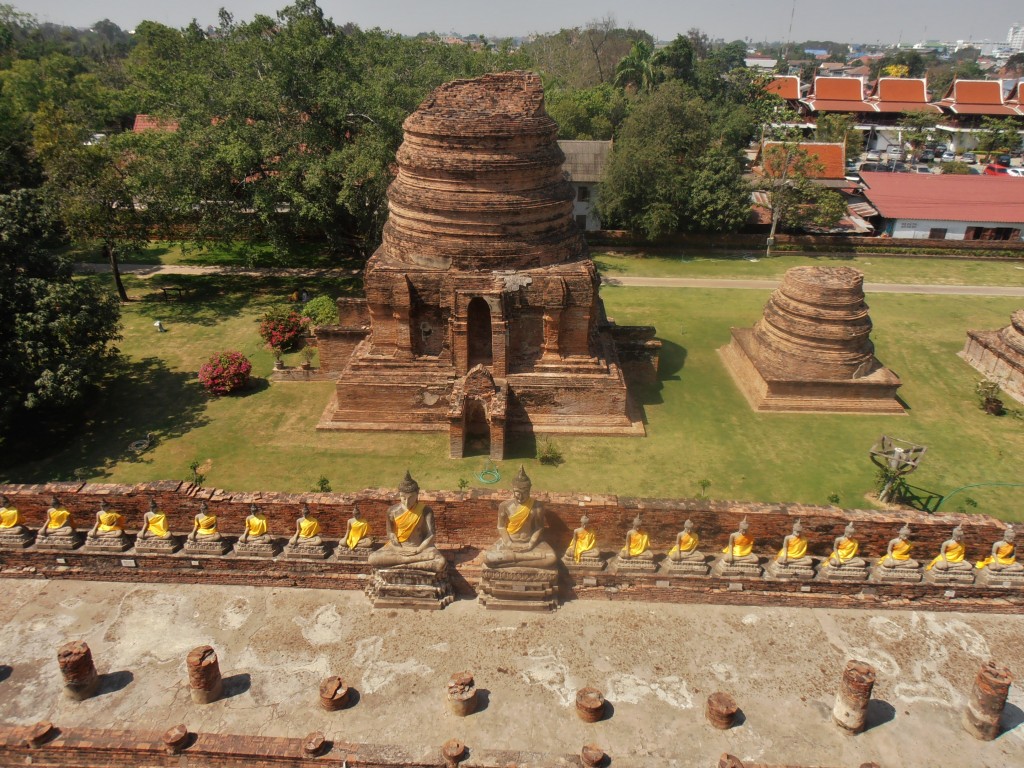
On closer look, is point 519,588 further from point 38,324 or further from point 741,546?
point 38,324

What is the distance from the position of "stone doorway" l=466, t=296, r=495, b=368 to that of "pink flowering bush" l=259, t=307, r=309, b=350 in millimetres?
7905

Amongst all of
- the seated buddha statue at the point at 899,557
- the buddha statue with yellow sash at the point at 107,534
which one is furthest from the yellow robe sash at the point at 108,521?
the seated buddha statue at the point at 899,557

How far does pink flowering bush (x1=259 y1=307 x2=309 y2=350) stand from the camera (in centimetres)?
2428

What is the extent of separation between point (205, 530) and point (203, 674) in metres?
3.05

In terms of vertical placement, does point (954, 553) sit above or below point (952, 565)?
above

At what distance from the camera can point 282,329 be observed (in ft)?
79.9

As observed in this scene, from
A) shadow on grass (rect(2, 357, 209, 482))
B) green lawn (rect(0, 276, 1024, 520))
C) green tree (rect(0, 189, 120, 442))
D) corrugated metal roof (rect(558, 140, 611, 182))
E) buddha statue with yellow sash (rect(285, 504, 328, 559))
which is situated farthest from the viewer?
corrugated metal roof (rect(558, 140, 611, 182))

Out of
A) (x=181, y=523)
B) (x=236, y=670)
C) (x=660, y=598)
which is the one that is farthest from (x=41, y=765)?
(x=660, y=598)

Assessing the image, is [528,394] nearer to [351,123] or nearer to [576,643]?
[576,643]

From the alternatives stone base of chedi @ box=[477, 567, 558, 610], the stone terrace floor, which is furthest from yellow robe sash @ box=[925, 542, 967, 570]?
stone base of chedi @ box=[477, 567, 558, 610]

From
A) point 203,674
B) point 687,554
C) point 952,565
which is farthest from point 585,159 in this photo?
point 203,674

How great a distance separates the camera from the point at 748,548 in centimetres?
1175

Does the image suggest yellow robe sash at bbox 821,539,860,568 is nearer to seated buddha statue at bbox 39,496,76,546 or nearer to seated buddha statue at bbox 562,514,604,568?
seated buddha statue at bbox 562,514,604,568

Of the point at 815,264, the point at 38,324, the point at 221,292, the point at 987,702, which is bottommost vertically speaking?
the point at 987,702
